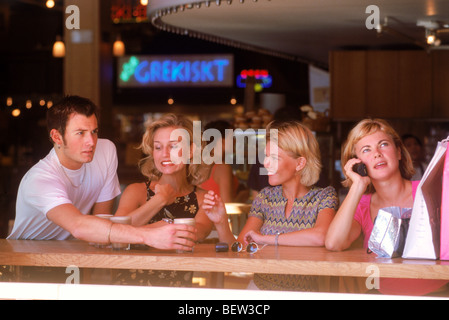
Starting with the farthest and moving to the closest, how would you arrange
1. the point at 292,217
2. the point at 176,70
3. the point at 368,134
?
the point at 176,70, the point at 292,217, the point at 368,134

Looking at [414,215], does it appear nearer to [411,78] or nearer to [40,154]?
[411,78]

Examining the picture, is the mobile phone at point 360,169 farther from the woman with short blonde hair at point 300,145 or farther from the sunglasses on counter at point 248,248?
the sunglasses on counter at point 248,248

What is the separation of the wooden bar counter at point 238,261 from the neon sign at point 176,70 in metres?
8.67

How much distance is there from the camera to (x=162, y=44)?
46.0ft

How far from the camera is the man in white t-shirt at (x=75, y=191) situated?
2303mm

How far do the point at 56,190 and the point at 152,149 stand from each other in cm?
50

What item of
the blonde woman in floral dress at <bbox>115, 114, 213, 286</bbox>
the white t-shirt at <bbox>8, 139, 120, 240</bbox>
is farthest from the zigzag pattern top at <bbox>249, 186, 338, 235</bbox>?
the white t-shirt at <bbox>8, 139, 120, 240</bbox>

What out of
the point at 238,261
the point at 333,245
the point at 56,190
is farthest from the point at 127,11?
the point at 238,261

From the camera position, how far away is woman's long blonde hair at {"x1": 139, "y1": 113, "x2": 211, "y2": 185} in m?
2.82

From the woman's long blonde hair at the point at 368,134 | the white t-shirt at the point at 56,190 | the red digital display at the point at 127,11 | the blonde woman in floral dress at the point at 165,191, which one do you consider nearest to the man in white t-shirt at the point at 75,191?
the white t-shirt at the point at 56,190

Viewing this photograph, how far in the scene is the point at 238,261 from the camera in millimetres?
2168

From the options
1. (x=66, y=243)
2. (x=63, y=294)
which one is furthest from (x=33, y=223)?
(x=63, y=294)

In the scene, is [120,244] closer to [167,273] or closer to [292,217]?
[167,273]

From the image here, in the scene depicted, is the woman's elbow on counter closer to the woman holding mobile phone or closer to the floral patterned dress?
the woman holding mobile phone
